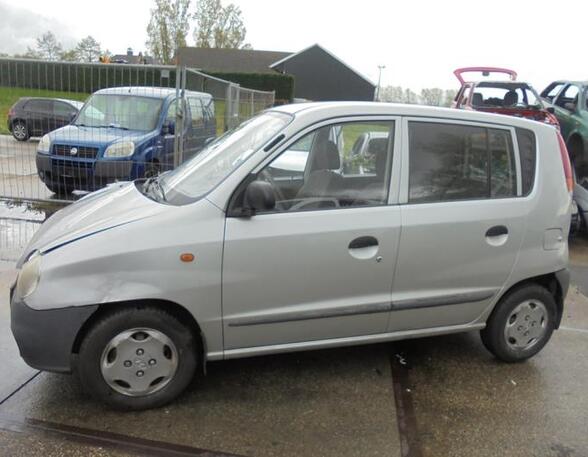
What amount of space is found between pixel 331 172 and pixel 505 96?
8457 millimetres

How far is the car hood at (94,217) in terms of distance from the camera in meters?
3.08

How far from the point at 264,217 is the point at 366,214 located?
0.62 m

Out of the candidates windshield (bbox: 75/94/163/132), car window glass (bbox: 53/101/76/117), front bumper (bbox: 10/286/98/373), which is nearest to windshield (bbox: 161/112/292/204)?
front bumper (bbox: 10/286/98/373)

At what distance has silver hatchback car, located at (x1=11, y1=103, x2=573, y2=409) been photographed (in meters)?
3.01

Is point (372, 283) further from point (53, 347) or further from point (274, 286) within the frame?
point (53, 347)

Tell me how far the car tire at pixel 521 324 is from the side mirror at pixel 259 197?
1.84 metres

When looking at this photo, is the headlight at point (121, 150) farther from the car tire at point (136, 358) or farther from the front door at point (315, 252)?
the car tire at point (136, 358)

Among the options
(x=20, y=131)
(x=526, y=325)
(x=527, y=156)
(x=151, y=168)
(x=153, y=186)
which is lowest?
(x=20, y=131)

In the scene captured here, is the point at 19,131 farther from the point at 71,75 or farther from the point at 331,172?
the point at 331,172

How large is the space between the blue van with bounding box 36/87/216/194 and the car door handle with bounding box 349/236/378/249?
17.1ft

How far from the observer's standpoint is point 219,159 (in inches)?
140

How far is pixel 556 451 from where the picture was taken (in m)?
3.03

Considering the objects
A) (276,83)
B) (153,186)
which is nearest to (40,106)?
(153,186)

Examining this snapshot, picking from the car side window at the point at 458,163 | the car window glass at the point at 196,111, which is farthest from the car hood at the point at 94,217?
the car window glass at the point at 196,111
